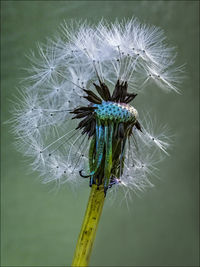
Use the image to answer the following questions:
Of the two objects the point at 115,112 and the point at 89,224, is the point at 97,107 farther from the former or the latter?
the point at 89,224

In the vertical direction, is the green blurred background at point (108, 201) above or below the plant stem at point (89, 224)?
above

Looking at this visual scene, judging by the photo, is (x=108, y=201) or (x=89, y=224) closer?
(x=89, y=224)

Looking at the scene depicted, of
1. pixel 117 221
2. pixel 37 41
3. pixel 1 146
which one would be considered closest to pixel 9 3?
pixel 37 41

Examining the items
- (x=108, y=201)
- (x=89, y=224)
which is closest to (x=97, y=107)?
(x=89, y=224)

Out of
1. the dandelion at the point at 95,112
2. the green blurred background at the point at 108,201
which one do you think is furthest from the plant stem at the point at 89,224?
the green blurred background at the point at 108,201

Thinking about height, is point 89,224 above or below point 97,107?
below

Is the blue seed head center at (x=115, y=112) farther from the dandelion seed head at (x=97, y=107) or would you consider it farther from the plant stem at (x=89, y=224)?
the plant stem at (x=89, y=224)
